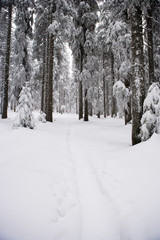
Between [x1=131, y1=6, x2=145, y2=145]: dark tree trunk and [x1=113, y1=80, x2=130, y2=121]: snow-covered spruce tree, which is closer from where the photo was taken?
[x1=131, y1=6, x2=145, y2=145]: dark tree trunk

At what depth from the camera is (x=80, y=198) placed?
2.37 metres

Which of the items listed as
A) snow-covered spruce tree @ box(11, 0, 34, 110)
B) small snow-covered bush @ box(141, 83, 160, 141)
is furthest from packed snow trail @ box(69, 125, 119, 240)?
snow-covered spruce tree @ box(11, 0, 34, 110)

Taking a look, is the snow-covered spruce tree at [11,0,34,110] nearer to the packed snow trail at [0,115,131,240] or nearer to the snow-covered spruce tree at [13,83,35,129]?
the snow-covered spruce tree at [13,83,35,129]

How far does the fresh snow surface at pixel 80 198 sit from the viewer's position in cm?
176

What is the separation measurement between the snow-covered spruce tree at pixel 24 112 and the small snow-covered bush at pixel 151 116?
5.96 m

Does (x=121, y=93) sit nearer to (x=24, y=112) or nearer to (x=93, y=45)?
(x=93, y=45)

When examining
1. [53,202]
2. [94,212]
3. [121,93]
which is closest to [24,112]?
[53,202]

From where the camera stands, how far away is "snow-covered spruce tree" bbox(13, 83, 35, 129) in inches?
292

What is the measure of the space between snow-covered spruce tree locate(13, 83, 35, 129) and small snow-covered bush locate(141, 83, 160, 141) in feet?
19.5

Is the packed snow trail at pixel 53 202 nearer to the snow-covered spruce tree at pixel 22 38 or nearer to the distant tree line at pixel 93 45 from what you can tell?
the distant tree line at pixel 93 45

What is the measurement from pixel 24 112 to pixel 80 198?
20.6ft

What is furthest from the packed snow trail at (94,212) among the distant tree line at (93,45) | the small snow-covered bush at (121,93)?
the small snow-covered bush at (121,93)

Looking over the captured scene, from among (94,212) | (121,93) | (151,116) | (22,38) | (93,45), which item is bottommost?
(94,212)

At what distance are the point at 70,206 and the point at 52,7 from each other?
1433 centimetres
